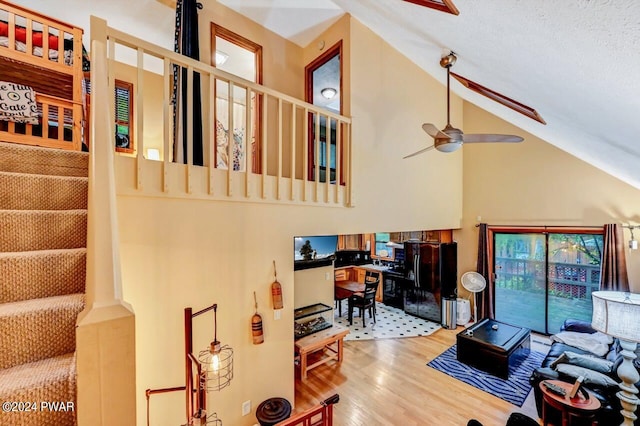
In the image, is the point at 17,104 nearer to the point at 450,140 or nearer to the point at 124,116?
the point at 124,116

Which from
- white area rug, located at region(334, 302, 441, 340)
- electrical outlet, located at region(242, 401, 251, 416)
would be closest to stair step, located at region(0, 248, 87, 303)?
electrical outlet, located at region(242, 401, 251, 416)

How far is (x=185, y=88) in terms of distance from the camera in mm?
2752

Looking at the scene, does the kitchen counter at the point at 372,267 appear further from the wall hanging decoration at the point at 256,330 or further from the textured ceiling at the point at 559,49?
the textured ceiling at the point at 559,49

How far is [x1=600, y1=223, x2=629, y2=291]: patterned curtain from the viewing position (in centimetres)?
439

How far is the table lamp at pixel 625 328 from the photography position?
231 centimetres

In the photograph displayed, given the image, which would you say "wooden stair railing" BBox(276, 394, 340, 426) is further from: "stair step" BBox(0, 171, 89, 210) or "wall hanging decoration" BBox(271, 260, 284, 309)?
"stair step" BBox(0, 171, 89, 210)

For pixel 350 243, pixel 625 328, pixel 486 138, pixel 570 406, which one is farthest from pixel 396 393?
pixel 350 243

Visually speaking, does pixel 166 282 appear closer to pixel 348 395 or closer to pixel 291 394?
pixel 291 394

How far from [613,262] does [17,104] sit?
8.50m

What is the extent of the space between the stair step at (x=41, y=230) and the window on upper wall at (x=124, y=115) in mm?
4014

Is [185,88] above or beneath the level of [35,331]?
above

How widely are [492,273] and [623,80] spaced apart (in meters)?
5.86

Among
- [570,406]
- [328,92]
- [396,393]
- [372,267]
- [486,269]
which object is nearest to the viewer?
[570,406]

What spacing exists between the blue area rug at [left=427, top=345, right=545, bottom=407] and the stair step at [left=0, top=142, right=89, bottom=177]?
17.5 feet
